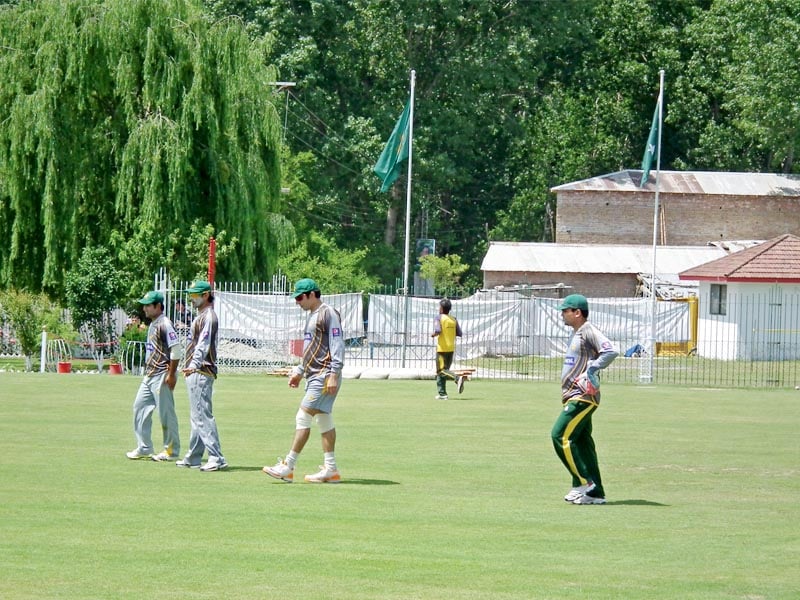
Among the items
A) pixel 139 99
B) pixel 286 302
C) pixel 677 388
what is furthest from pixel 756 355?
pixel 139 99

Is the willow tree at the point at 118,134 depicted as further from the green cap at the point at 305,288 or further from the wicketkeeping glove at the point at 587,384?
the wicketkeeping glove at the point at 587,384

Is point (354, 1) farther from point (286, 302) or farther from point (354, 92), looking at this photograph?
point (286, 302)

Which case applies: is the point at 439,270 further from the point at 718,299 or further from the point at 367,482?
the point at 367,482

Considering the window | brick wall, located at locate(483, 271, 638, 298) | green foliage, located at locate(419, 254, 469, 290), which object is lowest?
the window

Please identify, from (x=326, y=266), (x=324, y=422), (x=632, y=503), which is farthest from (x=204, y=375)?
(x=326, y=266)

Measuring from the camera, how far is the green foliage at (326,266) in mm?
57781

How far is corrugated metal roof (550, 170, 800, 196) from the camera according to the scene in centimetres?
6544

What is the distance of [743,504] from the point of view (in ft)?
40.4

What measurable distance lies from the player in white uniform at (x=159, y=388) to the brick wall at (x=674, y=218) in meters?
53.4

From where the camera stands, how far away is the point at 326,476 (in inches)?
515

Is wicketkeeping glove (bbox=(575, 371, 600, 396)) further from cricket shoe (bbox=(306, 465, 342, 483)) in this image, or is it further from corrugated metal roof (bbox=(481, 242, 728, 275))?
corrugated metal roof (bbox=(481, 242, 728, 275))

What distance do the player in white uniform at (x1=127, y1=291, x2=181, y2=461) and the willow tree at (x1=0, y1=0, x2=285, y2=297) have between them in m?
21.4

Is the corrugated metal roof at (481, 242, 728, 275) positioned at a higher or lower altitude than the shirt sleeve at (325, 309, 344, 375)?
higher

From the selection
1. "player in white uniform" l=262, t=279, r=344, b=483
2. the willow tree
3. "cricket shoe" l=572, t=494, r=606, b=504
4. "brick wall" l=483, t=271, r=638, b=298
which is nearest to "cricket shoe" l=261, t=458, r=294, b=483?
"player in white uniform" l=262, t=279, r=344, b=483
